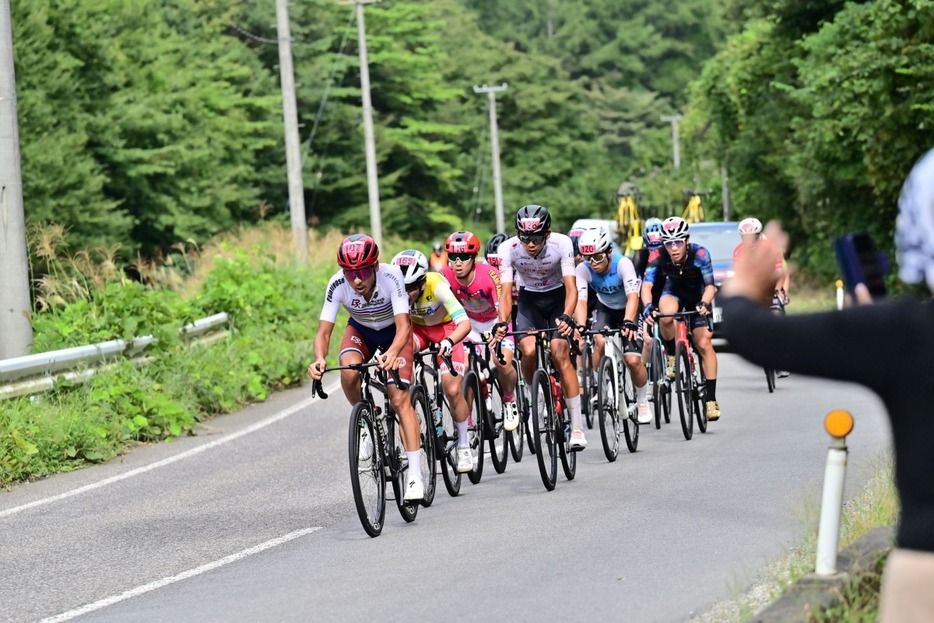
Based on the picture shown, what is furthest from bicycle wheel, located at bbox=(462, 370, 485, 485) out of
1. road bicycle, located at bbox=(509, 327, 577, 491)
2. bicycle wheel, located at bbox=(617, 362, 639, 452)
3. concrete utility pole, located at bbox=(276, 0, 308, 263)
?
concrete utility pole, located at bbox=(276, 0, 308, 263)

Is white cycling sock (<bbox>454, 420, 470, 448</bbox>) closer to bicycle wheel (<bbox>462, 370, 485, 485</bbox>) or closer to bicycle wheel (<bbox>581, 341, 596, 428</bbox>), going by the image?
bicycle wheel (<bbox>462, 370, 485, 485</bbox>)

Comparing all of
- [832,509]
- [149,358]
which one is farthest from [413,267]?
[149,358]

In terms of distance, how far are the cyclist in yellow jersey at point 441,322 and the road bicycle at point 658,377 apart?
3.24 m

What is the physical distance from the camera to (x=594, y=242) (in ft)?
46.7

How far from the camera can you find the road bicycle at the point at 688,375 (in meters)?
14.7

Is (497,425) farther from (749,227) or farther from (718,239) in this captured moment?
(718,239)

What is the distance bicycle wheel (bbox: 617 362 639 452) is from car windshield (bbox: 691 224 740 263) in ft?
37.0

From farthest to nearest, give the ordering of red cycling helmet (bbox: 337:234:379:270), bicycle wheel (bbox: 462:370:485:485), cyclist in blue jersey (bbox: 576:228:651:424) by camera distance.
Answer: cyclist in blue jersey (bbox: 576:228:651:424) → bicycle wheel (bbox: 462:370:485:485) → red cycling helmet (bbox: 337:234:379:270)

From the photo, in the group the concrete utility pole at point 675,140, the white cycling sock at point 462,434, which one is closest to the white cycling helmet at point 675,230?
the white cycling sock at point 462,434

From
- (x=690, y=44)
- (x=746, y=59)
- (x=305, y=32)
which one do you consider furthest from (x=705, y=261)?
(x=690, y=44)

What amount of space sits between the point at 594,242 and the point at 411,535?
4.94m

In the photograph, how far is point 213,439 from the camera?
16.0m

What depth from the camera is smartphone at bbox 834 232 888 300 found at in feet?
12.2

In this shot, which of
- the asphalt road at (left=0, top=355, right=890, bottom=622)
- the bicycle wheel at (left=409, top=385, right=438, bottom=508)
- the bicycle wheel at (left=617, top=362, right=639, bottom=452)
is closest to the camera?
the asphalt road at (left=0, top=355, right=890, bottom=622)
